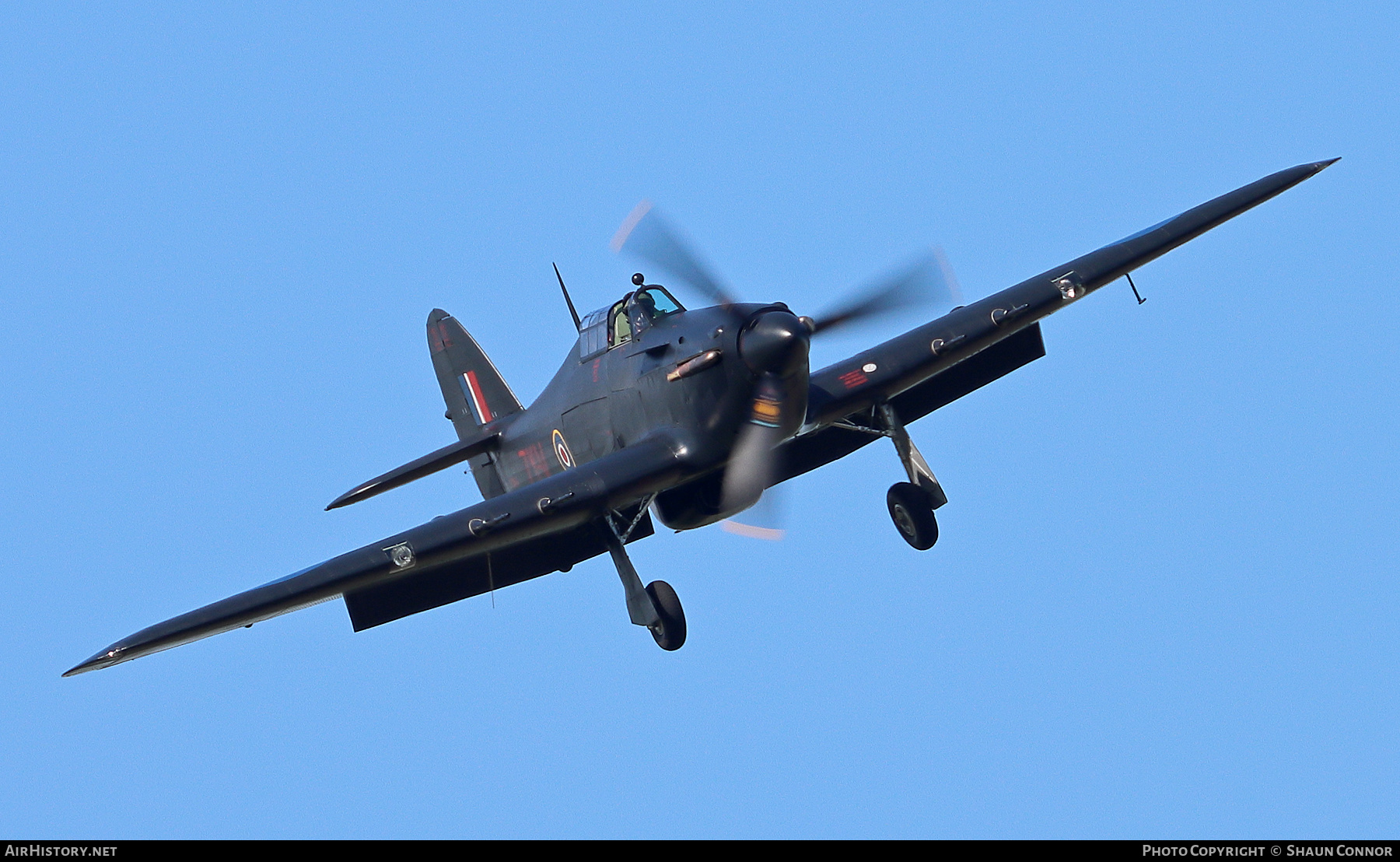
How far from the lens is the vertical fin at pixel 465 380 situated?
27625mm

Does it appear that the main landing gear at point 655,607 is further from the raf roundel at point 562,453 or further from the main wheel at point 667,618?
the raf roundel at point 562,453

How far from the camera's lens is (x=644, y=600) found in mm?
21547

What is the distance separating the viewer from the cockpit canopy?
842 inches

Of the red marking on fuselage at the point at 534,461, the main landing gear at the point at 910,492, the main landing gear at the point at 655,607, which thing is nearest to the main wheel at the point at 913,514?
the main landing gear at the point at 910,492

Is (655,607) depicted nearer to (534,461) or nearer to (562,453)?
(562,453)

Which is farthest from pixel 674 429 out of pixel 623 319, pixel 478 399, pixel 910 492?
pixel 478 399

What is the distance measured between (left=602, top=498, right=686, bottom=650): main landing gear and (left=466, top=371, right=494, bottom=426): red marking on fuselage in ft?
20.3

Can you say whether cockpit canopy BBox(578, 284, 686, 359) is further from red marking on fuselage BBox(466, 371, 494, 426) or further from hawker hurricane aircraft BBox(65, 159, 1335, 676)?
red marking on fuselage BBox(466, 371, 494, 426)

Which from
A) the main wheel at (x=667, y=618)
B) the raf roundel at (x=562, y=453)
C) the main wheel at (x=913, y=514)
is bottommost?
the main wheel at (x=667, y=618)

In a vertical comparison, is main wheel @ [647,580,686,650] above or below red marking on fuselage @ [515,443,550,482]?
below

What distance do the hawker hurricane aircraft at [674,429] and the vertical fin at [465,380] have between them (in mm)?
2273

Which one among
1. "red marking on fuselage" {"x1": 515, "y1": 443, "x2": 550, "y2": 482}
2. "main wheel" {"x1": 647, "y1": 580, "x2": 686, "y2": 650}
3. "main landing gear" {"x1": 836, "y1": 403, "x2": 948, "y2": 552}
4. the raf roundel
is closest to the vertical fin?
"red marking on fuselage" {"x1": 515, "y1": 443, "x2": 550, "y2": 482}

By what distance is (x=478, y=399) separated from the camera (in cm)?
2794
